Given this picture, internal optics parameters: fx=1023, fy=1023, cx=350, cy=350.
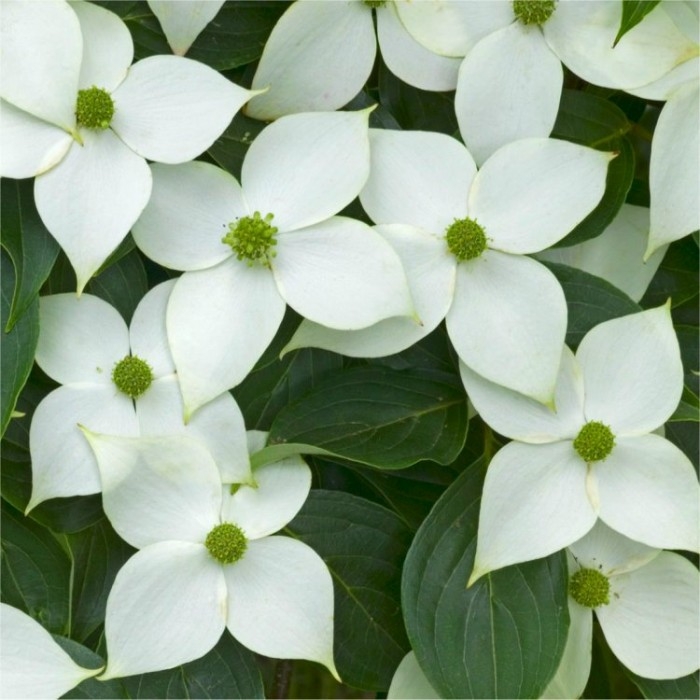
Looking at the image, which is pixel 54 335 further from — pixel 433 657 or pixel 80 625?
pixel 433 657

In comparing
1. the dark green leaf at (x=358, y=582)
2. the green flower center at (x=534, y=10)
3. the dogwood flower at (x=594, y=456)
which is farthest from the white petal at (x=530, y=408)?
the green flower center at (x=534, y=10)

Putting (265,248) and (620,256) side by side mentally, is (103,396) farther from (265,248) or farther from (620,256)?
(620,256)

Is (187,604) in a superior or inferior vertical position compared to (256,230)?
inferior

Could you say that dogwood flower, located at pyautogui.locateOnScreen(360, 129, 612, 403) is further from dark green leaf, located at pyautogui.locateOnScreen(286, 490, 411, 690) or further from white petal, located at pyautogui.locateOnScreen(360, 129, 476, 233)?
dark green leaf, located at pyautogui.locateOnScreen(286, 490, 411, 690)

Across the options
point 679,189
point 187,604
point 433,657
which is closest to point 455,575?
point 433,657

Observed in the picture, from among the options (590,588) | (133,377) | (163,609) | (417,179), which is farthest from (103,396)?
(590,588)

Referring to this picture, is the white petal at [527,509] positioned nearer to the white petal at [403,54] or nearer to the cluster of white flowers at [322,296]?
the cluster of white flowers at [322,296]
